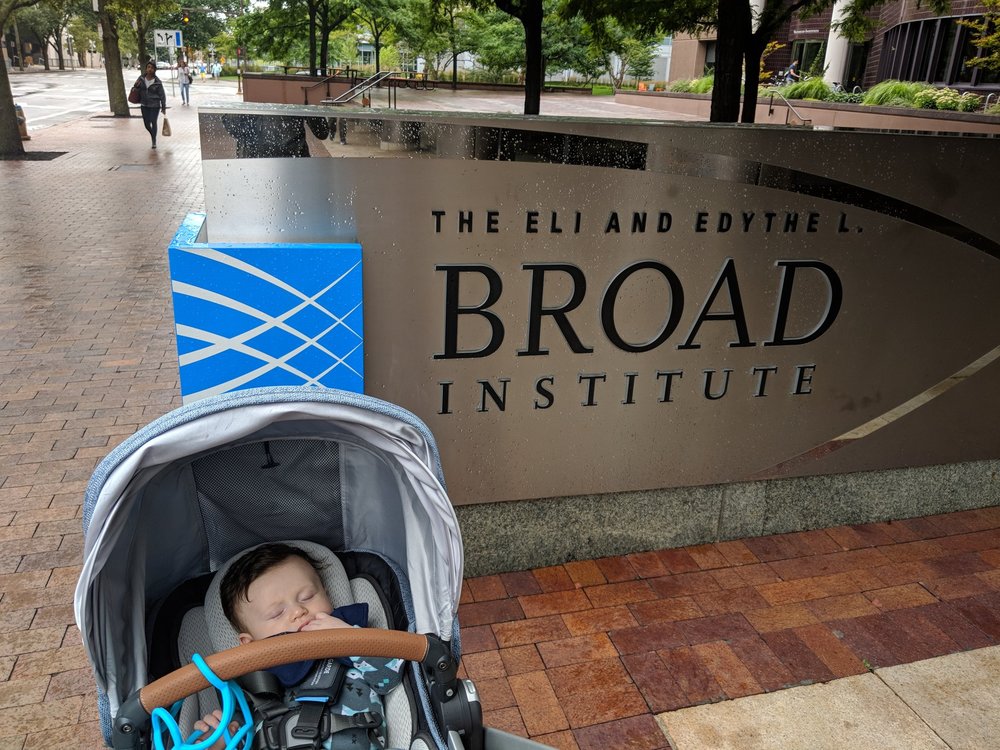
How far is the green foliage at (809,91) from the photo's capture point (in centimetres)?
1988

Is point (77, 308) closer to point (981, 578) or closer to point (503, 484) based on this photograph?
point (503, 484)

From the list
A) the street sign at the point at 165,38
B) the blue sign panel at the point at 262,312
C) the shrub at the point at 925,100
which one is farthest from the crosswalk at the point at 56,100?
the blue sign panel at the point at 262,312

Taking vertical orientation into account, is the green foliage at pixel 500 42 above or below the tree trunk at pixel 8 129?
above

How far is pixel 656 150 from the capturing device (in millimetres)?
3467

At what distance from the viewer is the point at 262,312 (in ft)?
10.5

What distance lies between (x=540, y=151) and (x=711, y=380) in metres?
1.39

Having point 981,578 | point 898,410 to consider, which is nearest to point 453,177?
point 898,410

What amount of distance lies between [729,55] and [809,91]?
16529mm

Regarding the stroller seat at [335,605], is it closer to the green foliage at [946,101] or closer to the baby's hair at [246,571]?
the baby's hair at [246,571]

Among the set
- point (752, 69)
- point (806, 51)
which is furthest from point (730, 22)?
point (806, 51)

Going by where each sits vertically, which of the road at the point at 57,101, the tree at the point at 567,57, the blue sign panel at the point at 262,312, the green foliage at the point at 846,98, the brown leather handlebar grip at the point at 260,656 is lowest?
the road at the point at 57,101

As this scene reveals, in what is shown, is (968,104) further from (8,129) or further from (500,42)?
(8,129)

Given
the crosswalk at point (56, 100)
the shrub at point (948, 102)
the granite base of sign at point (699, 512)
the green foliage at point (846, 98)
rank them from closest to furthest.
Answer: the granite base of sign at point (699, 512) < the shrub at point (948, 102) < the green foliage at point (846, 98) < the crosswalk at point (56, 100)

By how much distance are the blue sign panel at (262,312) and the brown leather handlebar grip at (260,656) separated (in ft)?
5.17
